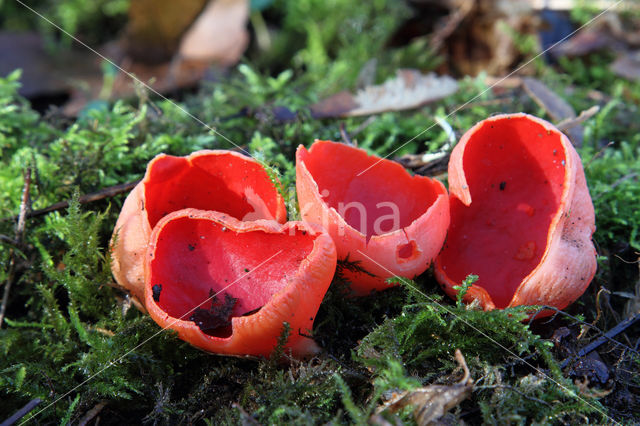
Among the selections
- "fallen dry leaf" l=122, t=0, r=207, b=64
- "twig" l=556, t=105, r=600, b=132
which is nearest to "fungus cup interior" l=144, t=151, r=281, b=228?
"twig" l=556, t=105, r=600, b=132

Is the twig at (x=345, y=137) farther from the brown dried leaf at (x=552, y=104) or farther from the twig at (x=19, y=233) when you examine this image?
the twig at (x=19, y=233)

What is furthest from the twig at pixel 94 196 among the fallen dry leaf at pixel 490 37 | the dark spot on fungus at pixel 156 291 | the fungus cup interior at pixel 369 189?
the fallen dry leaf at pixel 490 37

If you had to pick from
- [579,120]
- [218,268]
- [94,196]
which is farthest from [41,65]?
[579,120]

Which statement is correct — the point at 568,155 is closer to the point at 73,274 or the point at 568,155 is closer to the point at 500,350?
the point at 500,350

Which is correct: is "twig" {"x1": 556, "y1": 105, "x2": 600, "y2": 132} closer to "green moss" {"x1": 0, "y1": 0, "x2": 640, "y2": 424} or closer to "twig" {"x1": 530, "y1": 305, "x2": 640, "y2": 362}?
"green moss" {"x1": 0, "y1": 0, "x2": 640, "y2": 424}

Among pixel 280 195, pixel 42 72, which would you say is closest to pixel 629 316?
pixel 280 195

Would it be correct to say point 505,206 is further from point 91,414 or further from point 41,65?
point 41,65
